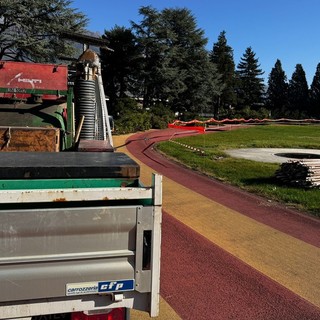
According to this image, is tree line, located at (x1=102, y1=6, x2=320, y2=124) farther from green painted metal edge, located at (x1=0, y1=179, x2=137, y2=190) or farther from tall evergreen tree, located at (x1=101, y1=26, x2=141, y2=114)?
green painted metal edge, located at (x1=0, y1=179, x2=137, y2=190)

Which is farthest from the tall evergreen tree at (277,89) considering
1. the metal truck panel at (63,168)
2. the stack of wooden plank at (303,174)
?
the metal truck panel at (63,168)

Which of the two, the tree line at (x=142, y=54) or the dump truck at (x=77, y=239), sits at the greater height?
the tree line at (x=142, y=54)

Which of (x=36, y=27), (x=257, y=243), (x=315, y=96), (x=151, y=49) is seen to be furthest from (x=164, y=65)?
(x=315, y=96)

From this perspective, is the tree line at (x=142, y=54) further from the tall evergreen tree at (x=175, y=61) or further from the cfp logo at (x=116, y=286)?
the cfp logo at (x=116, y=286)

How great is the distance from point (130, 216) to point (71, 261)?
1.51 ft

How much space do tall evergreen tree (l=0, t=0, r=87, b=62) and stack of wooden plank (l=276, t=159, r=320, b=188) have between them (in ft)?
78.2

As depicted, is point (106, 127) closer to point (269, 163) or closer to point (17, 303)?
point (17, 303)

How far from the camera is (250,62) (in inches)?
3265

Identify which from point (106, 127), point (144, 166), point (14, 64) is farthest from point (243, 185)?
point (14, 64)

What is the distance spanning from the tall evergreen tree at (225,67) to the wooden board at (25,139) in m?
65.9

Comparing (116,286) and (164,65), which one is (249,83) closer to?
(164,65)

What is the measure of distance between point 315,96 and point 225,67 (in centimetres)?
2268

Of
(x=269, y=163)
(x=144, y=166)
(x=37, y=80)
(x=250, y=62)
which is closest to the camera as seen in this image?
(x=37, y=80)

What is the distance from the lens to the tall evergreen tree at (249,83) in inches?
3098
